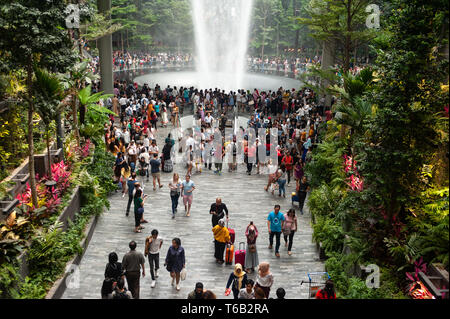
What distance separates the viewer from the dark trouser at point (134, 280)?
880 cm

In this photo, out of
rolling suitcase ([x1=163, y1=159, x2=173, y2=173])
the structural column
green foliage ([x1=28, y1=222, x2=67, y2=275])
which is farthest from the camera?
the structural column

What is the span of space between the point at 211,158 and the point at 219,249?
7807 mm

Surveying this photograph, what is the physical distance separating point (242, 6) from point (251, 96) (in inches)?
908

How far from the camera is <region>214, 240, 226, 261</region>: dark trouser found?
10.8 meters

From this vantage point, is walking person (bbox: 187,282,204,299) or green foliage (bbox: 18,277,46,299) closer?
walking person (bbox: 187,282,204,299)

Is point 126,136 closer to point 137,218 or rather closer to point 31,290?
point 137,218

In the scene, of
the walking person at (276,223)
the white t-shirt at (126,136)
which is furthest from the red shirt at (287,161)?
the white t-shirt at (126,136)

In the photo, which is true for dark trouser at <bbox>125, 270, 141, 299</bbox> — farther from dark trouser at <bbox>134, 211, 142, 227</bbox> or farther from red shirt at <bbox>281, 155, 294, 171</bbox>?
red shirt at <bbox>281, 155, 294, 171</bbox>

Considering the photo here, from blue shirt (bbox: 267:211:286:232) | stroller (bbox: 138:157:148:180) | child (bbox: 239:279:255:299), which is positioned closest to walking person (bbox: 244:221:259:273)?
blue shirt (bbox: 267:211:286:232)

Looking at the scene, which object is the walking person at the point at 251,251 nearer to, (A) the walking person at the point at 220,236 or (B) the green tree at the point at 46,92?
(A) the walking person at the point at 220,236

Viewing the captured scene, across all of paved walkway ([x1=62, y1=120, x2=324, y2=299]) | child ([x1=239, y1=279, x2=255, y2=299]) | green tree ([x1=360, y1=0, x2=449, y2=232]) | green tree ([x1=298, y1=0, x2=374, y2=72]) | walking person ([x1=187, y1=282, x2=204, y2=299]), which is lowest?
paved walkway ([x1=62, y1=120, x2=324, y2=299])

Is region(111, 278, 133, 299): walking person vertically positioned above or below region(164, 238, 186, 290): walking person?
above

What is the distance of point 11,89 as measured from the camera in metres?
12.0
